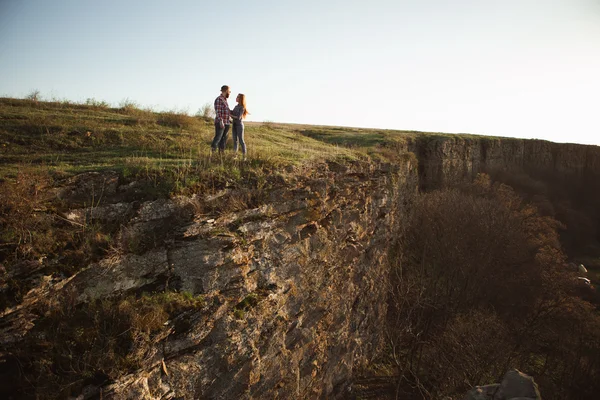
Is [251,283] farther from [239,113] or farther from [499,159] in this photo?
[499,159]

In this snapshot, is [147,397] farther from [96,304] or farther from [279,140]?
[279,140]

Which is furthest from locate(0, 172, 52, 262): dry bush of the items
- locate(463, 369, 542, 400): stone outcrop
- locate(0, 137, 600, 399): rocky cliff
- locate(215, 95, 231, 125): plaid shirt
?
locate(463, 369, 542, 400): stone outcrop

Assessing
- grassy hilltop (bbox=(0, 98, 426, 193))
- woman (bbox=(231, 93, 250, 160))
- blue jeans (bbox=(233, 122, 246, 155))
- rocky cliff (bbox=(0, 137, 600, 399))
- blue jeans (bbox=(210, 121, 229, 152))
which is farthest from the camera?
blue jeans (bbox=(233, 122, 246, 155))

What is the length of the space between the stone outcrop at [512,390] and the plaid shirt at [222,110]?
32.0 feet

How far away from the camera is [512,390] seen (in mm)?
7172

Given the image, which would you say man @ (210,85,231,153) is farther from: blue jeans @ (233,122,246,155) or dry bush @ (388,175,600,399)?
dry bush @ (388,175,600,399)

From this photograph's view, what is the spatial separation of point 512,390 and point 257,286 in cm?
629

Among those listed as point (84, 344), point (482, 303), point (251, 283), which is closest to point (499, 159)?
point (482, 303)

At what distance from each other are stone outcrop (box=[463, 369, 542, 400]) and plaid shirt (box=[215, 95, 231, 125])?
9740 millimetres

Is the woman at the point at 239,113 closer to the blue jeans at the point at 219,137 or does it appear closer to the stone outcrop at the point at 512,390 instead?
the blue jeans at the point at 219,137

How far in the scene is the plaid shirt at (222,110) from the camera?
29.5 ft

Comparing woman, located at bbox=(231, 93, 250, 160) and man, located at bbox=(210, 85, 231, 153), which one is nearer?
man, located at bbox=(210, 85, 231, 153)

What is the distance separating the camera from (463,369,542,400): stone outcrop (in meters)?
6.97

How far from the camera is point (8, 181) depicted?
220 inches
